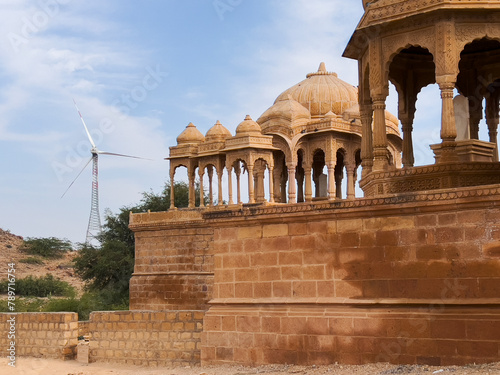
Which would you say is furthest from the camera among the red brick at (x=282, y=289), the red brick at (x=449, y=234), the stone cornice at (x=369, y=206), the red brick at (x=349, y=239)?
the red brick at (x=282, y=289)

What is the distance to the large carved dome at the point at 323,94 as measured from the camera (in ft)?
81.7

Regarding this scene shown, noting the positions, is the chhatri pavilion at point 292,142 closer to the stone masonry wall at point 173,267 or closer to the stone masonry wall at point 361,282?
the stone masonry wall at point 173,267

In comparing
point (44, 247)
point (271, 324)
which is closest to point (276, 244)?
point (271, 324)

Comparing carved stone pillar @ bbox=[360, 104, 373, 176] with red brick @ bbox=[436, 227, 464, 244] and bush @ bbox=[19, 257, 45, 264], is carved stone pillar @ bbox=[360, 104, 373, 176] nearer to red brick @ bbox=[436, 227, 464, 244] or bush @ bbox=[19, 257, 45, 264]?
red brick @ bbox=[436, 227, 464, 244]

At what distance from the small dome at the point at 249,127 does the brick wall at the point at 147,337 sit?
456 inches

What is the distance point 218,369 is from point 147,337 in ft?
6.97

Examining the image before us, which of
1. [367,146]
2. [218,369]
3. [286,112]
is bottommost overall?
[218,369]

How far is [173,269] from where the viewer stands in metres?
21.4

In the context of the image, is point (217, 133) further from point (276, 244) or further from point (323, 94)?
point (276, 244)

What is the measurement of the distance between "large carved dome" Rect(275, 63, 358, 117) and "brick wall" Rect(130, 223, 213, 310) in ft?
21.2

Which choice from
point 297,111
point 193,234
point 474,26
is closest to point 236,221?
point 474,26

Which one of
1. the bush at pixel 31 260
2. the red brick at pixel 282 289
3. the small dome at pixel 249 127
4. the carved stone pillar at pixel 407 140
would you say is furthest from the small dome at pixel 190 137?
the bush at pixel 31 260

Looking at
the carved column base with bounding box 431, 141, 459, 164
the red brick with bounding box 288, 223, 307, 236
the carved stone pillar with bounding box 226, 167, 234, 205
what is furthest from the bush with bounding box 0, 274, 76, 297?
the carved column base with bounding box 431, 141, 459, 164

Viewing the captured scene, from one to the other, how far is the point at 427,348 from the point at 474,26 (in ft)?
14.7
